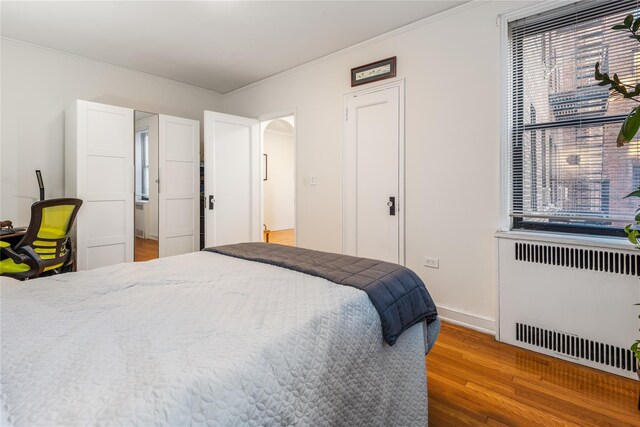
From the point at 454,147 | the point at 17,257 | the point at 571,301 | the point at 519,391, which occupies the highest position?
the point at 454,147

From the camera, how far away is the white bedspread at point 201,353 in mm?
699

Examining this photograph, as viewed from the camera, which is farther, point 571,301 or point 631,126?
point 571,301

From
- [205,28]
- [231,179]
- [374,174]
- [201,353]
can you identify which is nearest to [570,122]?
[374,174]

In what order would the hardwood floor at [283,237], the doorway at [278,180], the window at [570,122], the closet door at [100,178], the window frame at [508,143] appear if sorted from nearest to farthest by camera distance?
the window at [570,122] < the window frame at [508,143] < the closet door at [100,178] < the hardwood floor at [283,237] < the doorway at [278,180]

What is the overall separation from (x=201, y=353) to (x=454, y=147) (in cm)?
259

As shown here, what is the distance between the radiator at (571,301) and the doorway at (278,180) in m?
5.86

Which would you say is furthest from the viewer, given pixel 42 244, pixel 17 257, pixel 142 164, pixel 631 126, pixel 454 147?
pixel 142 164

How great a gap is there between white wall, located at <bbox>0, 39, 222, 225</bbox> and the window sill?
4.47 m

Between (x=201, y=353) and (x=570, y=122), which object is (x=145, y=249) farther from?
(x=570, y=122)

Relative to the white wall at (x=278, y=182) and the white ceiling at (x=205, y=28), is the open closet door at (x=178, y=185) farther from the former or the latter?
the white wall at (x=278, y=182)

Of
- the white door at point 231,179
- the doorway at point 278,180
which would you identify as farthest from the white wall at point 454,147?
the doorway at point 278,180

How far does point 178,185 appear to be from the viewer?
4074 millimetres

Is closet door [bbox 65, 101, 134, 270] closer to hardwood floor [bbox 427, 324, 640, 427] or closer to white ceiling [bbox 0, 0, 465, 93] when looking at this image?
A: white ceiling [bbox 0, 0, 465, 93]

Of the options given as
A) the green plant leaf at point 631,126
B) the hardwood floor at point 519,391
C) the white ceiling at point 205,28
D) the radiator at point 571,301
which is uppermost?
the white ceiling at point 205,28
